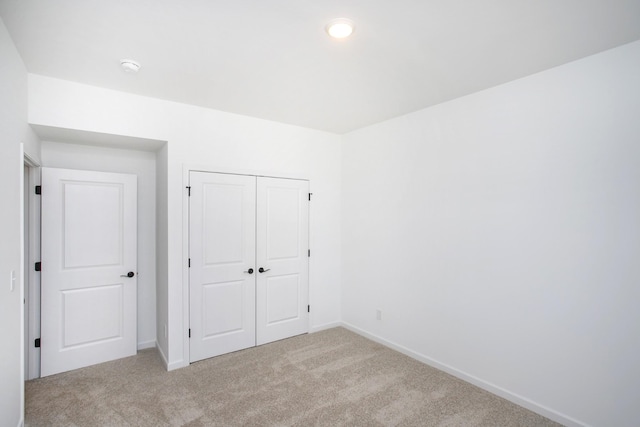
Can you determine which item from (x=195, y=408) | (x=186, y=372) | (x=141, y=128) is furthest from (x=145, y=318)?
(x=141, y=128)

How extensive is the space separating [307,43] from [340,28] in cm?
30

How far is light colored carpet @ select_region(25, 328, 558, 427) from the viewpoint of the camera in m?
2.46

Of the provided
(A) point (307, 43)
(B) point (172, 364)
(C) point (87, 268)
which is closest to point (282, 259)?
(B) point (172, 364)

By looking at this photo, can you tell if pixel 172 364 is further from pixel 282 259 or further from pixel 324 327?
pixel 324 327

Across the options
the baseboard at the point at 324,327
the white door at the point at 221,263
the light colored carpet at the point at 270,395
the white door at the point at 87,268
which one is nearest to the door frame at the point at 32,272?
the white door at the point at 87,268

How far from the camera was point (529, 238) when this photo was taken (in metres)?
2.65

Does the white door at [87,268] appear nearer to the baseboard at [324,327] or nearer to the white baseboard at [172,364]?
the white baseboard at [172,364]

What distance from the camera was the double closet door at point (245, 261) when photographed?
3.49 metres

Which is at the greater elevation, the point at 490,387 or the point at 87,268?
the point at 87,268

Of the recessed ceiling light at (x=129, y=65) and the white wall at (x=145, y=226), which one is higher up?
the recessed ceiling light at (x=129, y=65)

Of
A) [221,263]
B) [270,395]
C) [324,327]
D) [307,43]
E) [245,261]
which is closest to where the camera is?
[307,43]

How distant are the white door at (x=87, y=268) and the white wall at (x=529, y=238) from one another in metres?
3.01

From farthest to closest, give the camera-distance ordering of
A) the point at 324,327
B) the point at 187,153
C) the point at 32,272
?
the point at 324,327 < the point at 187,153 < the point at 32,272

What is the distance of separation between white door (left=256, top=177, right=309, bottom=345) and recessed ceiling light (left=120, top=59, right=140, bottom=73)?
1.73 meters
